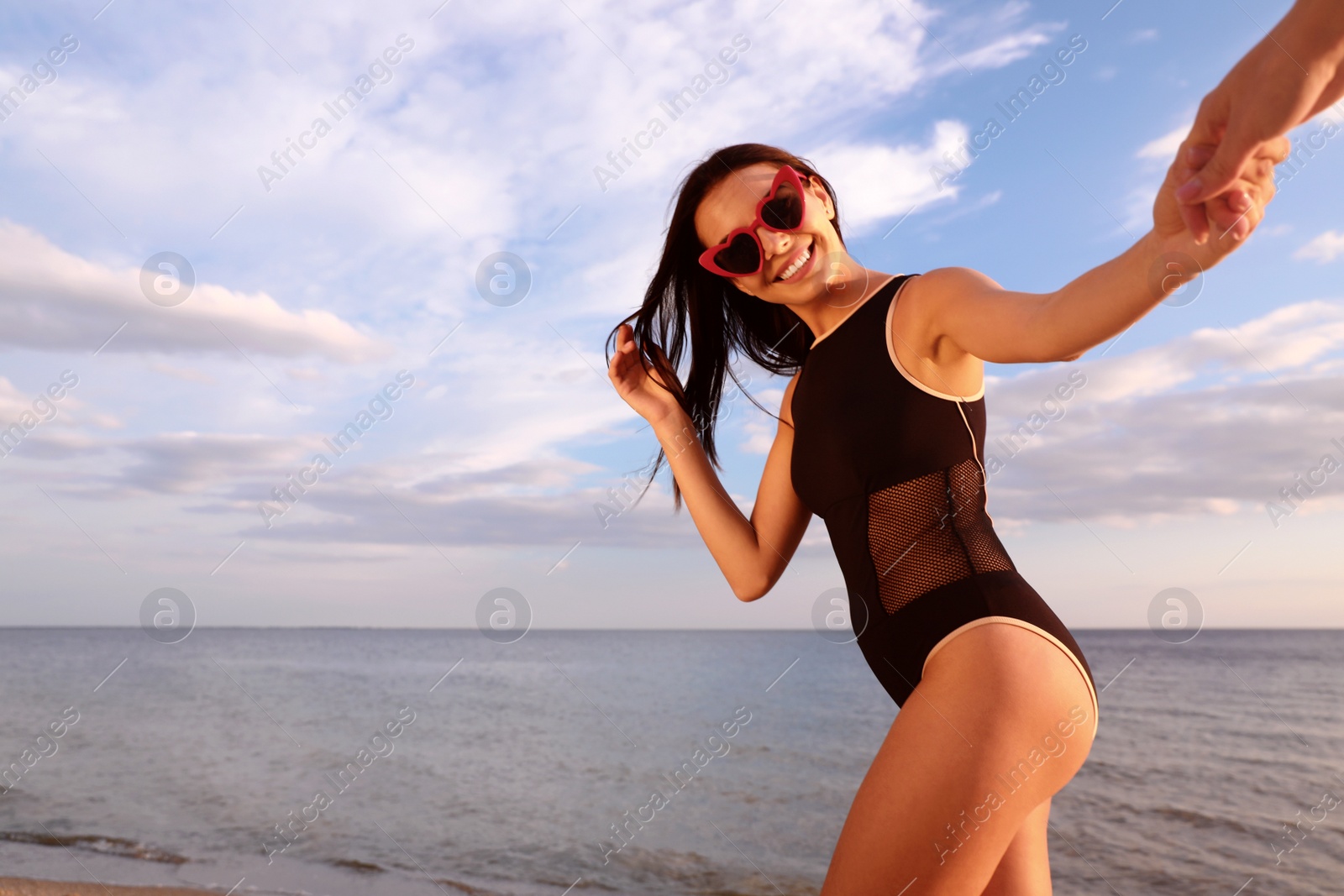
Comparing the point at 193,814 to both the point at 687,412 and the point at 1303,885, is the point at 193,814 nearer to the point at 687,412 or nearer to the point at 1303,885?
the point at 687,412

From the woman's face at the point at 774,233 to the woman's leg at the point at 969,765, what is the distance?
0.96 m

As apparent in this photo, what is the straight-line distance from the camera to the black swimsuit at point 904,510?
1.61 meters

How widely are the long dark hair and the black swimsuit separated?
632 mm

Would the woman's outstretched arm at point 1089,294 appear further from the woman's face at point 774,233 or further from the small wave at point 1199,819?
the small wave at point 1199,819

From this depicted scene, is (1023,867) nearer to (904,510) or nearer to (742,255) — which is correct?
(904,510)

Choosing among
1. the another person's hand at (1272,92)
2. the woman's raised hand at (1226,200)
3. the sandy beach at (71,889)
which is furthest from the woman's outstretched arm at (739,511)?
the sandy beach at (71,889)

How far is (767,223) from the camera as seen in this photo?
6.95ft

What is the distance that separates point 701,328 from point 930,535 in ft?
3.84

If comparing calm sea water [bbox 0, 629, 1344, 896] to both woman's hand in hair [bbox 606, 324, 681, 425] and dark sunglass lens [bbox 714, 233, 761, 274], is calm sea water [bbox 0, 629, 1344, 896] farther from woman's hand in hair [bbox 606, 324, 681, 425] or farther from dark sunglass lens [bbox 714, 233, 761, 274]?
dark sunglass lens [bbox 714, 233, 761, 274]

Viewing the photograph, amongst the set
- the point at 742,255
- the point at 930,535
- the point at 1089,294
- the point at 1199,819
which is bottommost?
the point at 1199,819

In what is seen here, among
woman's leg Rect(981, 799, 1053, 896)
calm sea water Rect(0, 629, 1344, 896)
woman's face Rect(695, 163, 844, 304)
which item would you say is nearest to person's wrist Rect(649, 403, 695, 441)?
woman's face Rect(695, 163, 844, 304)

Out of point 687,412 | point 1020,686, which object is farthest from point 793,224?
point 1020,686

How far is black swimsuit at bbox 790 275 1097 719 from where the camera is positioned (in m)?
1.61

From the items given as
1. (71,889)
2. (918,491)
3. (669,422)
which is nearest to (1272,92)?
(918,491)
